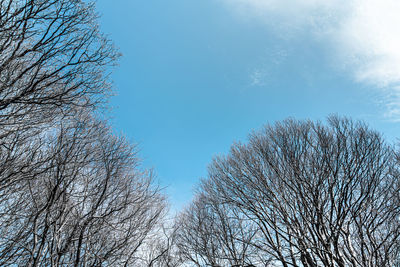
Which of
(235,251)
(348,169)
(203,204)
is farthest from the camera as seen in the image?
(203,204)

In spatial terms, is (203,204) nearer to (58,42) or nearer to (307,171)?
(307,171)

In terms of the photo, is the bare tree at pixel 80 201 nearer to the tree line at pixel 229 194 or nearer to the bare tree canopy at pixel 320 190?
the tree line at pixel 229 194

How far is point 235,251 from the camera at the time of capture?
36.2 feet

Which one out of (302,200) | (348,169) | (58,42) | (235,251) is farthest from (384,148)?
(58,42)

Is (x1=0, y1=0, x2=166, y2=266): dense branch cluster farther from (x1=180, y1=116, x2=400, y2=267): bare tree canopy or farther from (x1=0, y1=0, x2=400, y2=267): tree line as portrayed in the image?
(x1=180, y1=116, x2=400, y2=267): bare tree canopy

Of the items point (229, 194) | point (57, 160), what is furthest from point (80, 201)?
point (229, 194)

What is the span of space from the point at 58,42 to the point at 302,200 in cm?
863

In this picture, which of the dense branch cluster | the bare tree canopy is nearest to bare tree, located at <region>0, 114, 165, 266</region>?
the dense branch cluster

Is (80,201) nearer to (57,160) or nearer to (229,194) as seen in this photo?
(57,160)

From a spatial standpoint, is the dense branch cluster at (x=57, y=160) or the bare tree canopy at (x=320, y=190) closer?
the dense branch cluster at (x=57, y=160)

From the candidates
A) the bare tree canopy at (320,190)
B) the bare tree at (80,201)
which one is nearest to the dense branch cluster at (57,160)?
the bare tree at (80,201)

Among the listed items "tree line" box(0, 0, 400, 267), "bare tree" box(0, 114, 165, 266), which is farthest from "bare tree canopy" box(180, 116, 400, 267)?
"bare tree" box(0, 114, 165, 266)

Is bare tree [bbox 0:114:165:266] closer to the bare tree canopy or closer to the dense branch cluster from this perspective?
the dense branch cluster

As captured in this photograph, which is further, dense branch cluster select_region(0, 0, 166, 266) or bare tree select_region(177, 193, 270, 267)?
bare tree select_region(177, 193, 270, 267)
